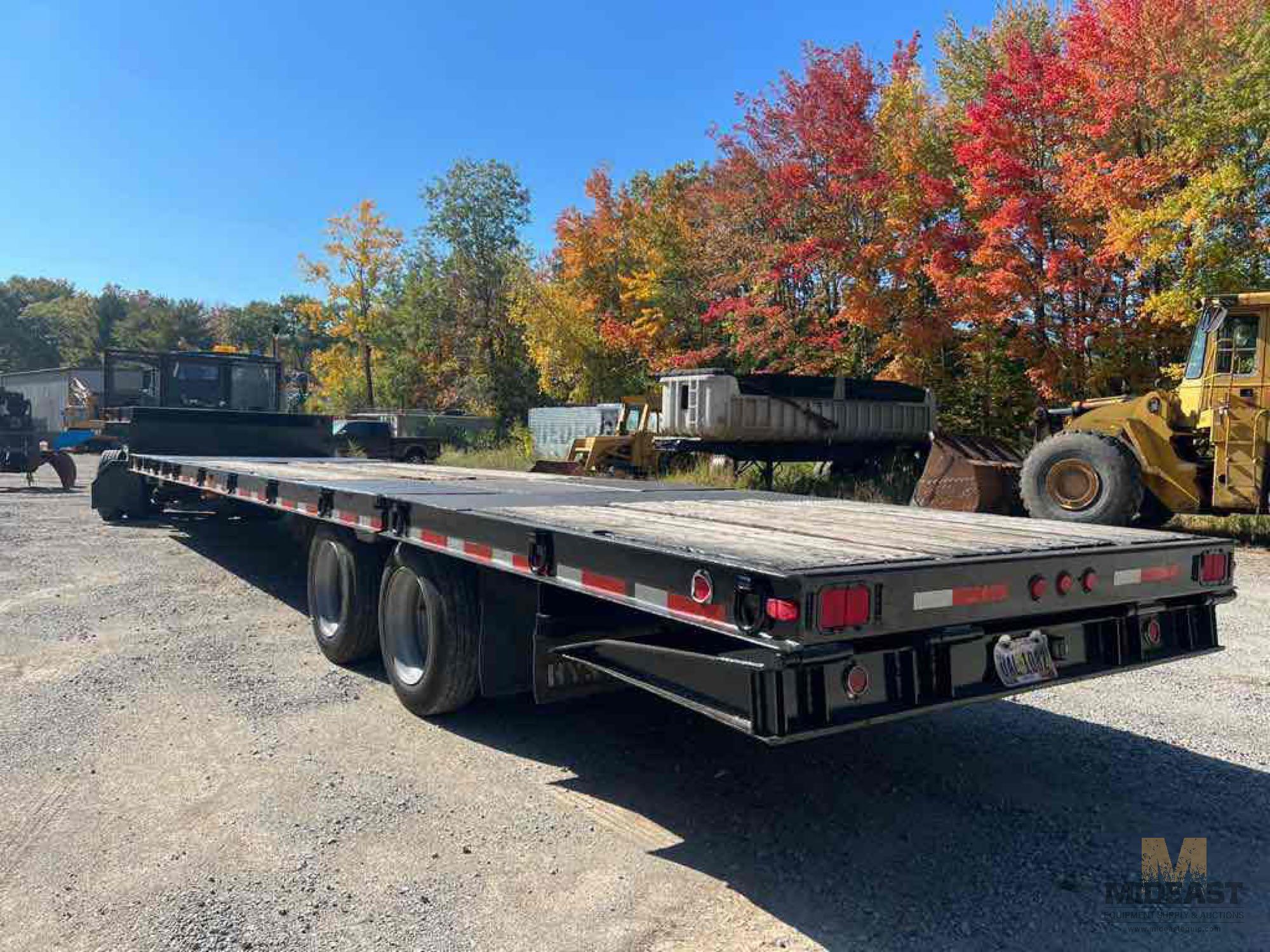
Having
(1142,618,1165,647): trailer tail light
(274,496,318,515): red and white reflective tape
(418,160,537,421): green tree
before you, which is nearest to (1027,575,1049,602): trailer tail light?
(1142,618,1165,647): trailer tail light

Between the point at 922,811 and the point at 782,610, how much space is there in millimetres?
1739

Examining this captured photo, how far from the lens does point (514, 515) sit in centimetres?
414

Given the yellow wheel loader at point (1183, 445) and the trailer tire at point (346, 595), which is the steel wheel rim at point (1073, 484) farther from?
the trailer tire at point (346, 595)

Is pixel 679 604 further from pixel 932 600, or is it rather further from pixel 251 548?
pixel 251 548

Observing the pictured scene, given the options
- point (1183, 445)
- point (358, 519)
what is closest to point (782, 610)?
point (358, 519)

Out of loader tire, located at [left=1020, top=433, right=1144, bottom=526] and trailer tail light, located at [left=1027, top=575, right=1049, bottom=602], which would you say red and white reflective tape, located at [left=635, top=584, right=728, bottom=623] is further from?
loader tire, located at [left=1020, top=433, right=1144, bottom=526]

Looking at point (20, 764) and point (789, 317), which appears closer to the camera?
point (20, 764)

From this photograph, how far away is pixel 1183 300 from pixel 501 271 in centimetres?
3080

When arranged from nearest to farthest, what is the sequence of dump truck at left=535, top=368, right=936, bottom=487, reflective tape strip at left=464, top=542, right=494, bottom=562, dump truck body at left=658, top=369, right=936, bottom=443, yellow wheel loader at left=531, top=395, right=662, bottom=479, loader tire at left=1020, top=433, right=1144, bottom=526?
reflective tape strip at left=464, top=542, right=494, bottom=562 < loader tire at left=1020, top=433, right=1144, bottom=526 < dump truck body at left=658, top=369, right=936, bottom=443 < dump truck at left=535, top=368, right=936, bottom=487 < yellow wheel loader at left=531, top=395, right=662, bottom=479

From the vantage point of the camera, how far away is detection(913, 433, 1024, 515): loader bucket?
12141 mm

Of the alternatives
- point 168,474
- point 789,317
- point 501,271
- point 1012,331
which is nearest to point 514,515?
point 168,474

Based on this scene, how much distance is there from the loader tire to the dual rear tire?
8.24m

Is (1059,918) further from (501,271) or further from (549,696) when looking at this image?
(501,271)

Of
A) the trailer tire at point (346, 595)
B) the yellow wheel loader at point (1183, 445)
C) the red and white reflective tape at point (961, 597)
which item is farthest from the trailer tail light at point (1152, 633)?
the yellow wheel loader at point (1183, 445)
